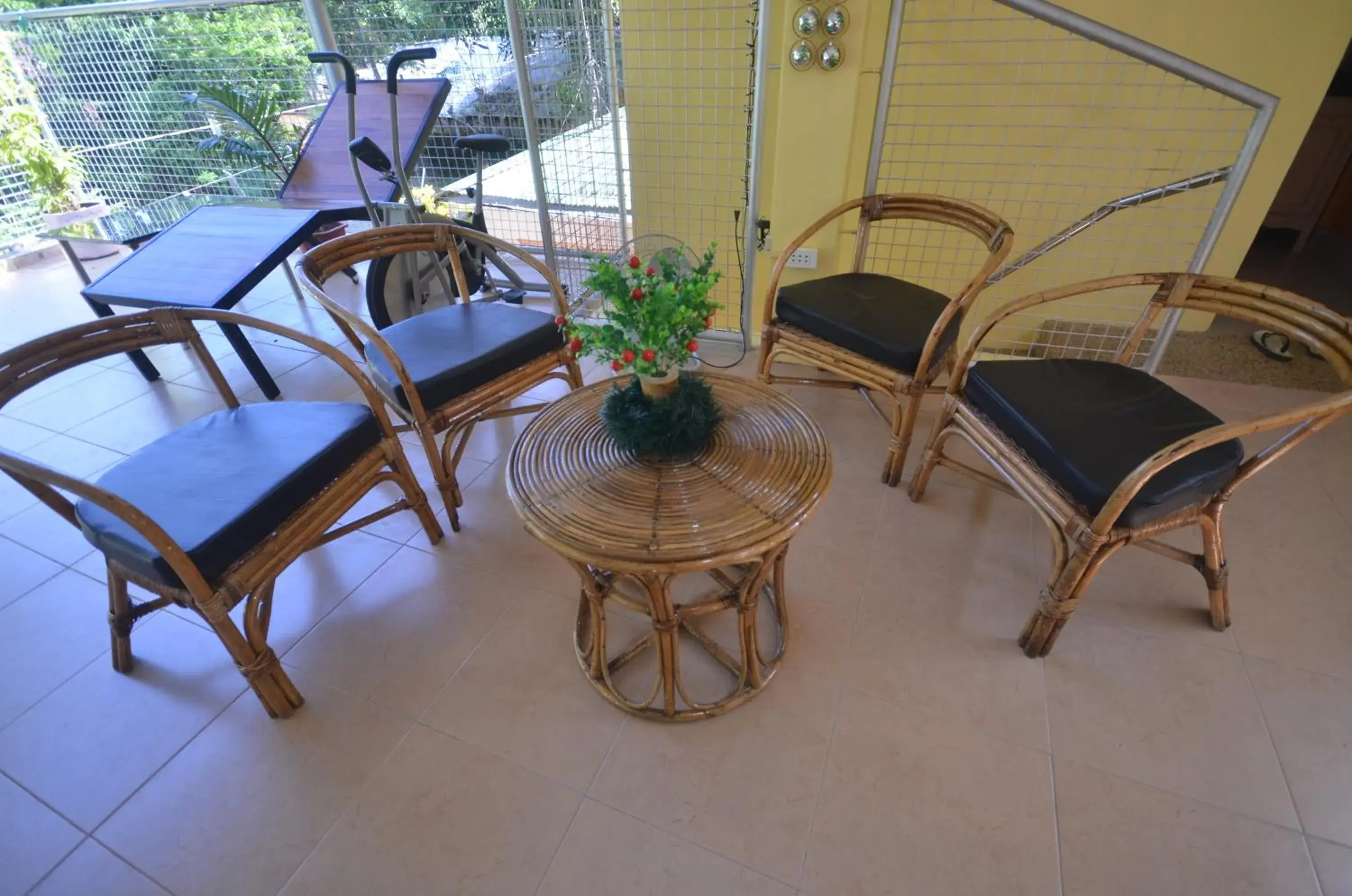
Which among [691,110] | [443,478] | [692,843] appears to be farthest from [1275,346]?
[443,478]

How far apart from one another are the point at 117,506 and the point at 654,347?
98 centimetres

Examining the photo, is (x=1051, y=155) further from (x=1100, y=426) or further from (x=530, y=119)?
(x=530, y=119)

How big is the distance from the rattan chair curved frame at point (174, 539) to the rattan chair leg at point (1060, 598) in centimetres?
165

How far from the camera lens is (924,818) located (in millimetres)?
1217

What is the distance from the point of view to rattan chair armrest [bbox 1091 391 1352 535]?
3.79ft

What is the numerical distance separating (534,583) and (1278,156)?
3.43 metres

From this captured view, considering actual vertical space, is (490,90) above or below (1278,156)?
above

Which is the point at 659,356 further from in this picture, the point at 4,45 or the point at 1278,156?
the point at 4,45

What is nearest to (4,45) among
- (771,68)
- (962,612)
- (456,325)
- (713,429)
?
(456,325)

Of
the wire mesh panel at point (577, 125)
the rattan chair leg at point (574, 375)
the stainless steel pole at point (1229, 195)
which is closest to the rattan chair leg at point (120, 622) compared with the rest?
the rattan chair leg at point (574, 375)

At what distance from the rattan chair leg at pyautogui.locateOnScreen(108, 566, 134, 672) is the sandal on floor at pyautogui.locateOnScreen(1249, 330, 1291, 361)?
13.5ft

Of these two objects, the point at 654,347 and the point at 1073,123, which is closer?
the point at 654,347

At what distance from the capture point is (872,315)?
6.48ft

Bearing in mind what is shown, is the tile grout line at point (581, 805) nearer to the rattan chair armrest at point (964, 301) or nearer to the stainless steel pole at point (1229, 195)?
the rattan chair armrest at point (964, 301)
